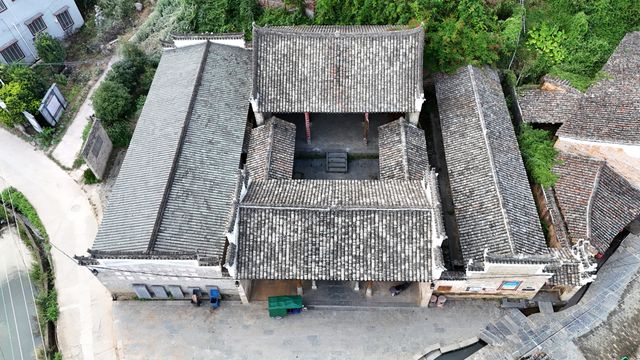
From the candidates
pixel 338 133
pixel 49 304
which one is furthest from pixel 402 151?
pixel 49 304

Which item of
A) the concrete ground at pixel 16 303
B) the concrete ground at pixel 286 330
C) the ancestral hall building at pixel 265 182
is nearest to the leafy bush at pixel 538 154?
the ancestral hall building at pixel 265 182

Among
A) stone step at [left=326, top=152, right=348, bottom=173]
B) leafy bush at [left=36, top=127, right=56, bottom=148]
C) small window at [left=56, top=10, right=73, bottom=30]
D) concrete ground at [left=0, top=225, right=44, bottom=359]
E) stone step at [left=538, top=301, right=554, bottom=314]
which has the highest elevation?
small window at [left=56, top=10, right=73, bottom=30]

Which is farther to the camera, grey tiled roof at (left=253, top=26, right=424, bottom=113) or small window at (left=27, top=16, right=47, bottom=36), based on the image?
small window at (left=27, top=16, right=47, bottom=36)

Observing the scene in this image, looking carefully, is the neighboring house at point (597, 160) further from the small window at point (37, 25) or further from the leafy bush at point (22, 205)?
the small window at point (37, 25)

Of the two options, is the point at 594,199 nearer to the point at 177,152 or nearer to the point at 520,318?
the point at 520,318

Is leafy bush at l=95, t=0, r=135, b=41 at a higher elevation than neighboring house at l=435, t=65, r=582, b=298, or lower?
higher

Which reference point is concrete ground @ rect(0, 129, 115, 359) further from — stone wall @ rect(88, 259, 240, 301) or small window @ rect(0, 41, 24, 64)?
small window @ rect(0, 41, 24, 64)

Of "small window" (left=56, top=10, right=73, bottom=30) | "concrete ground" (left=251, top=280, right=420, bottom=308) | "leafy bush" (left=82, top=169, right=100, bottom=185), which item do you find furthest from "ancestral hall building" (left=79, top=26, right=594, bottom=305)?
"small window" (left=56, top=10, right=73, bottom=30)

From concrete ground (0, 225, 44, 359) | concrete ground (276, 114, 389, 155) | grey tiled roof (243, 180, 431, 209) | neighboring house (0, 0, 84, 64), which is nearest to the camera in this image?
grey tiled roof (243, 180, 431, 209)

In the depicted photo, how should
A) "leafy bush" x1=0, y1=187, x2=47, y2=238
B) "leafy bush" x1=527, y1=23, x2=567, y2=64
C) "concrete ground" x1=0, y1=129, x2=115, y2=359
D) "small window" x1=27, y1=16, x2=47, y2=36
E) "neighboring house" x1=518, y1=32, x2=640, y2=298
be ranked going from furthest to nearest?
"small window" x1=27, y1=16, x2=47, y2=36
"leafy bush" x1=527, y1=23, x2=567, y2=64
"leafy bush" x1=0, y1=187, x2=47, y2=238
"neighboring house" x1=518, y1=32, x2=640, y2=298
"concrete ground" x1=0, y1=129, x2=115, y2=359
